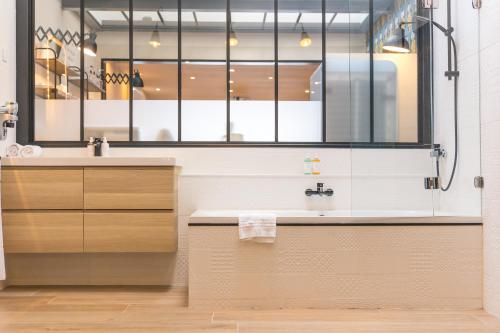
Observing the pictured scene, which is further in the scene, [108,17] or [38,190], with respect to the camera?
[108,17]

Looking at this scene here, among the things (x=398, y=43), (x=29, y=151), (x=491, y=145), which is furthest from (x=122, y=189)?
(x=491, y=145)

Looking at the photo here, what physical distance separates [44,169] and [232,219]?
122 cm

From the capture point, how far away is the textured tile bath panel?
235cm

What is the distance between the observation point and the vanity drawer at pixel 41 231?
100 inches

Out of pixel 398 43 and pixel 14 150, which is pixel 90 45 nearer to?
pixel 14 150

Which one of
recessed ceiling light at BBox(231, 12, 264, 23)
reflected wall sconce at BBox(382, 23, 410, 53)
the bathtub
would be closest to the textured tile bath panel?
the bathtub

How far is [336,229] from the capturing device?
7.77 ft

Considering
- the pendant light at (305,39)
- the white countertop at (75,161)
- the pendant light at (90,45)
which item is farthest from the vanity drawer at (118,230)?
the pendant light at (305,39)

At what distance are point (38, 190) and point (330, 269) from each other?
183cm

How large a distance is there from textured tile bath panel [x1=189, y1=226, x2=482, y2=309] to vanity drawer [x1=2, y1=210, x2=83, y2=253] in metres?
0.79

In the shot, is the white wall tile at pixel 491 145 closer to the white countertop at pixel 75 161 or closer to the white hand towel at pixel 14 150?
the white countertop at pixel 75 161

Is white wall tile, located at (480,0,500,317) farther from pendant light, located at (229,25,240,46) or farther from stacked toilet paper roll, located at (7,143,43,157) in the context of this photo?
stacked toilet paper roll, located at (7,143,43,157)

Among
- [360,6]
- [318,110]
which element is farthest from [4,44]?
[360,6]

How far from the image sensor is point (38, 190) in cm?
255
